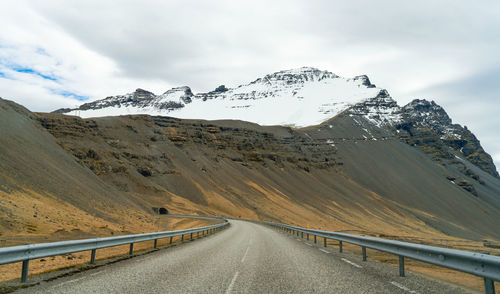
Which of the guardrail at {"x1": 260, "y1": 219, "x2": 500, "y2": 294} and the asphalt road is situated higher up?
the guardrail at {"x1": 260, "y1": 219, "x2": 500, "y2": 294}

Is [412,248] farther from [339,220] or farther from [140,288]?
[339,220]

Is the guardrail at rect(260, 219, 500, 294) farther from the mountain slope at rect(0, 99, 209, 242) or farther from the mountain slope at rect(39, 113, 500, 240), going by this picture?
the mountain slope at rect(39, 113, 500, 240)

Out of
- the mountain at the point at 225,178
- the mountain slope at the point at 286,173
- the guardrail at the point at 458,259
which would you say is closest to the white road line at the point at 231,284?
the guardrail at the point at 458,259

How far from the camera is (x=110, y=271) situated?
905 cm

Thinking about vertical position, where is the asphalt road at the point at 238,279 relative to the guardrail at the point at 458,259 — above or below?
below

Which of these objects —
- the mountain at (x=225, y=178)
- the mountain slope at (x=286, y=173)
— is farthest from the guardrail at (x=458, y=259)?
the mountain slope at (x=286, y=173)

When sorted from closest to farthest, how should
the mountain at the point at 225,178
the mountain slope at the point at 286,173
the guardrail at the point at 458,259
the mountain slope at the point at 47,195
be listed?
the guardrail at the point at 458,259
the mountain slope at the point at 47,195
the mountain at the point at 225,178
the mountain slope at the point at 286,173

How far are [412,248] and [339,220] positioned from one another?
78.6 meters

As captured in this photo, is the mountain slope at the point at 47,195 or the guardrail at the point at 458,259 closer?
the guardrail at the point at 458,259

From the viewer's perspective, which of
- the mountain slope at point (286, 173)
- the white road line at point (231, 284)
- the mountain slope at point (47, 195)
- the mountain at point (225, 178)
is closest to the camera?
the white road line at point (231, 284)

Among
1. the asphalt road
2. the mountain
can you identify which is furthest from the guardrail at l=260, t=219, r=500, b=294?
the mountain

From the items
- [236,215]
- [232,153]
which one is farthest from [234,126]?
[236,215]

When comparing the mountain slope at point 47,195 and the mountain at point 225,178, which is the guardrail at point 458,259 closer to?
the mountain slope at point 47,195

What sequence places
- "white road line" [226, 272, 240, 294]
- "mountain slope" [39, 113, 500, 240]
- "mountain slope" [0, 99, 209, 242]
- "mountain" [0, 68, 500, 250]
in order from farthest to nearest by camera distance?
"mountain slope" [39, 113, 500, 240] → "mountain" [0, 68, 500, 250] → "mountain slope" [0, 99, 209, 242] → "white road line" [226, 272, 240, 294]
